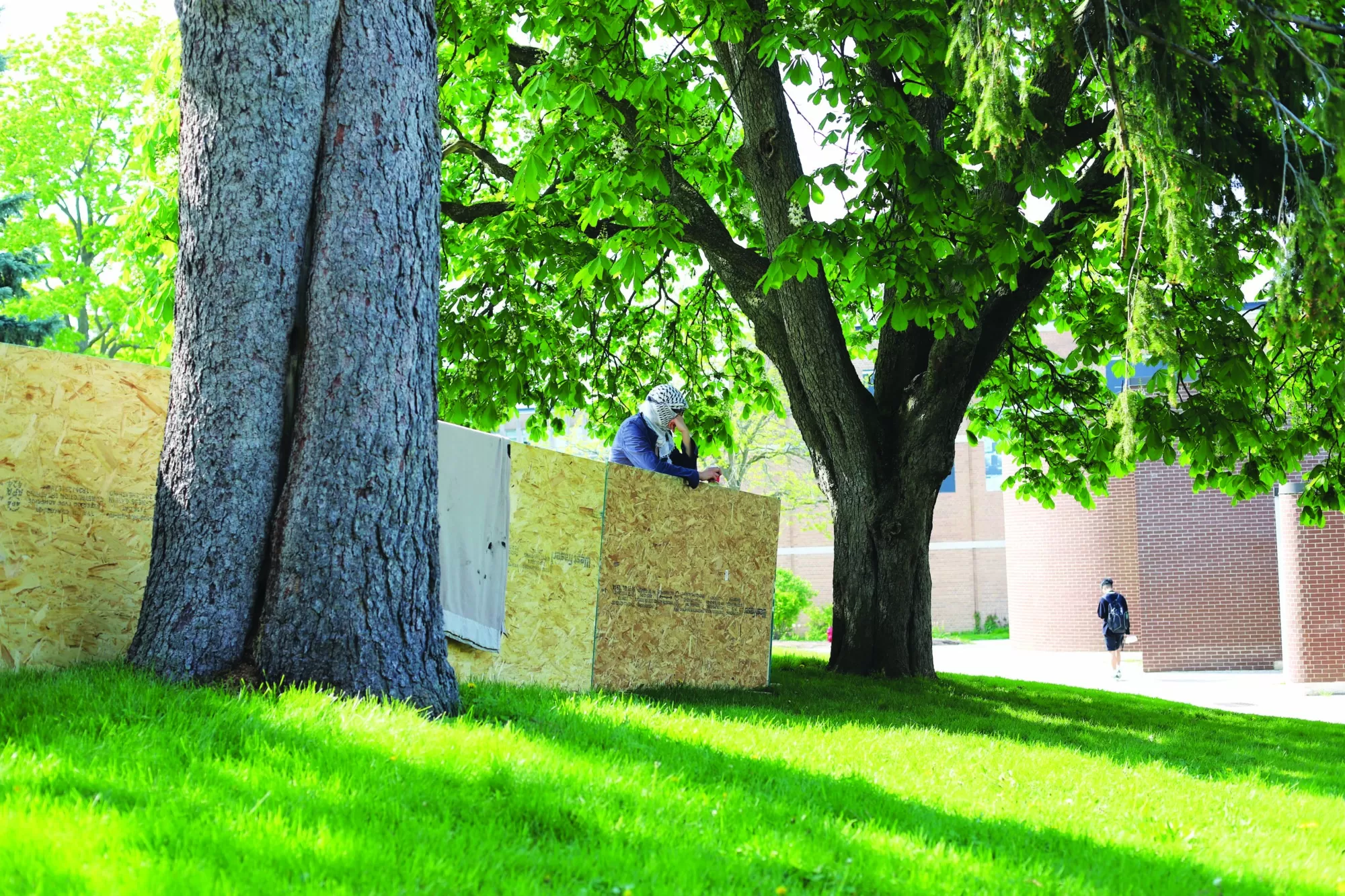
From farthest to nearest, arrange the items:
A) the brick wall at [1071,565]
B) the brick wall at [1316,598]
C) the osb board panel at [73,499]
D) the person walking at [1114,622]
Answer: the brick wall at [1071,565], the person walking at [1114,622], the brick wall at [1316,598], the osb board panel at [73,499]

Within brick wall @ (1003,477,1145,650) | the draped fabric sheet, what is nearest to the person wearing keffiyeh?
the draped fabric sheet

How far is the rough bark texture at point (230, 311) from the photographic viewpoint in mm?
4676

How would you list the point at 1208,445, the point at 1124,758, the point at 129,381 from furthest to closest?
the point at 1208,445 → the point at 1124,758 → the point at 129,381

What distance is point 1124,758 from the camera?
6.91 metres

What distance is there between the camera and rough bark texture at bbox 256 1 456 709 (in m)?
4.66

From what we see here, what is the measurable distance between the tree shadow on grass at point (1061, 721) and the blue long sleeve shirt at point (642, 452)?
1.78m

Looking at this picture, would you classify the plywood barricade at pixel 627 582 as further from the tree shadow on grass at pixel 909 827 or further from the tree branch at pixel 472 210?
the tree branch at pixel 472 210

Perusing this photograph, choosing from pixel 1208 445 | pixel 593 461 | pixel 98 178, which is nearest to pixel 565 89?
pixel 593 461

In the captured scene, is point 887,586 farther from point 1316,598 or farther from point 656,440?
point 1316,598

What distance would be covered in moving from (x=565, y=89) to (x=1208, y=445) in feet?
22.5

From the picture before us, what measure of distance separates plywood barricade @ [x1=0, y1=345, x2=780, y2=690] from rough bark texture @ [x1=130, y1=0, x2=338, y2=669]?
120 centimetres

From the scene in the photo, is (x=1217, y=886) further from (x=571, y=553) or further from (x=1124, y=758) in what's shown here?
(x=571, y=553)

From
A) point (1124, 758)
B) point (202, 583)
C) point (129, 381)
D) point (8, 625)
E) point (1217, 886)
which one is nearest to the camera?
point (1217, 886)

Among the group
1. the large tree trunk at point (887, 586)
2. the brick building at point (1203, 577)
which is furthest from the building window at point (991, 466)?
the large tree trunk at point (887, 586)
